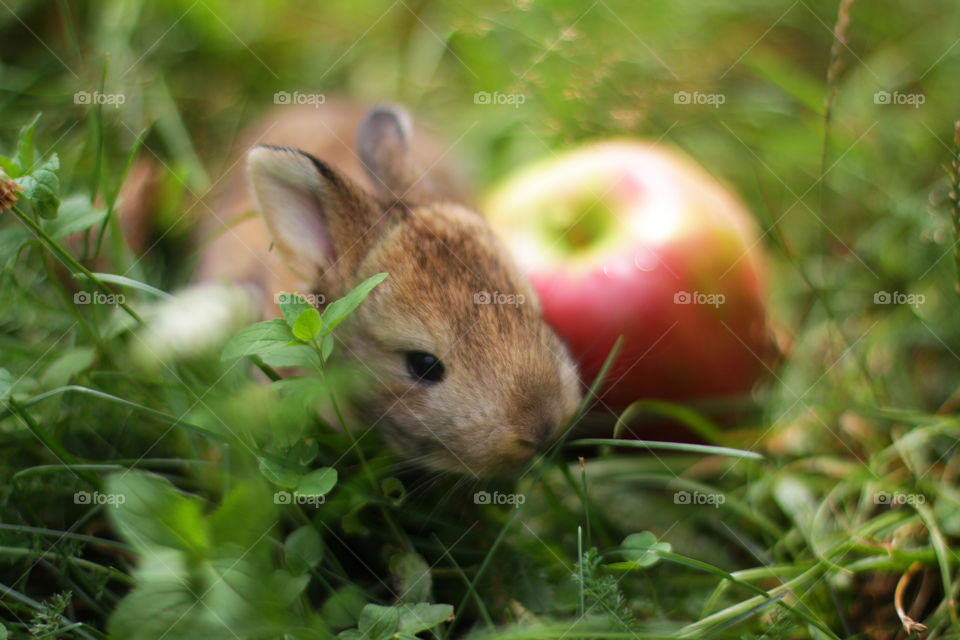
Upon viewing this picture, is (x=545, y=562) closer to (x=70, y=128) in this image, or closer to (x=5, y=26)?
(x=70, y=128)

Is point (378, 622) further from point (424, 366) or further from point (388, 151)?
point (388, 151)

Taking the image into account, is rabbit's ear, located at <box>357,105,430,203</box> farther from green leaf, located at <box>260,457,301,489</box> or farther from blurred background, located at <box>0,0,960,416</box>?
green leaf, located at <box>260,457,301,489</box>

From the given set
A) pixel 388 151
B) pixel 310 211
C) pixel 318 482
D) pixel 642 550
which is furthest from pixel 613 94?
pixel 318 482

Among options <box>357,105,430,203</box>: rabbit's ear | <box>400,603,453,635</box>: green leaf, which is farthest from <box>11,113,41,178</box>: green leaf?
<box>400,603,453,635</box>: green leaf

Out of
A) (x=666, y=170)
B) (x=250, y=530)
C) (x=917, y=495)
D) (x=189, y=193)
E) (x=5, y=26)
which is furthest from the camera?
(x=5, y=26)

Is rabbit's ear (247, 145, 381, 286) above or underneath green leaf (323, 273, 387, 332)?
above

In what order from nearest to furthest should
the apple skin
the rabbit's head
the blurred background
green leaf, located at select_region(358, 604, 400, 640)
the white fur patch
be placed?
green leaf, located at select_region(358, 604, 400, 640) → the rabbit's head → the white fur patch → the apple skin → the blurred background

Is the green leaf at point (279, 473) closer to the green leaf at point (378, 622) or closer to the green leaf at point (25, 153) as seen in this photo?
the green leaf at point (378, 622)

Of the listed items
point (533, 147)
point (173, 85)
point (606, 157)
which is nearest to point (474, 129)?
point (533, 147)
